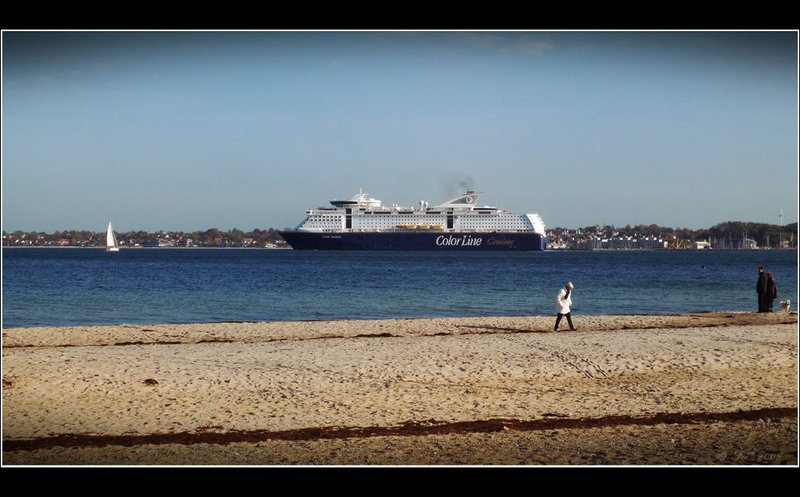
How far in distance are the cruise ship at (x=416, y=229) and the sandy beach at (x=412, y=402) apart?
3261 inches

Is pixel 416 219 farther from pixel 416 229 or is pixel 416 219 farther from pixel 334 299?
pixel 334 299

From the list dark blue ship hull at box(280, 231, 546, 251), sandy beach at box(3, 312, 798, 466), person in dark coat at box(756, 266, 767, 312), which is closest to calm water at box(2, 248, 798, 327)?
person in dark coat at box(756, 266, 767, 312)

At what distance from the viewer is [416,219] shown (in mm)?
98250

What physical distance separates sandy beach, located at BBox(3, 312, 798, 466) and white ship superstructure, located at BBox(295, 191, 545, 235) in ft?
278

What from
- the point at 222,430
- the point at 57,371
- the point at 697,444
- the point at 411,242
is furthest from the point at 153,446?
the point at 411,242

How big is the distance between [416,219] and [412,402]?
3549 inches

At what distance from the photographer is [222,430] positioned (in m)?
7.19

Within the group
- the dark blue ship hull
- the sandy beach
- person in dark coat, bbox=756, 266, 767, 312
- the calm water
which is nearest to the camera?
the sandy beach

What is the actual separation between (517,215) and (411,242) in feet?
49.9

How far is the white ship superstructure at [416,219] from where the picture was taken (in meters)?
97.8

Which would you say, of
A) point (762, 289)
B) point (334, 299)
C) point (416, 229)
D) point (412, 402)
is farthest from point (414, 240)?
point (412, 402)

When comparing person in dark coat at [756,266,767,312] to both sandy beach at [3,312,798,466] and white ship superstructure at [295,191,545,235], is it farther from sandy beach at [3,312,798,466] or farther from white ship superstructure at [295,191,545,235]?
white ship superstructure at [295,191,545,235]

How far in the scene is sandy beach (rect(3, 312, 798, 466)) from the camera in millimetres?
6598

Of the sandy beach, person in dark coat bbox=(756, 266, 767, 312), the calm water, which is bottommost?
the calm water
